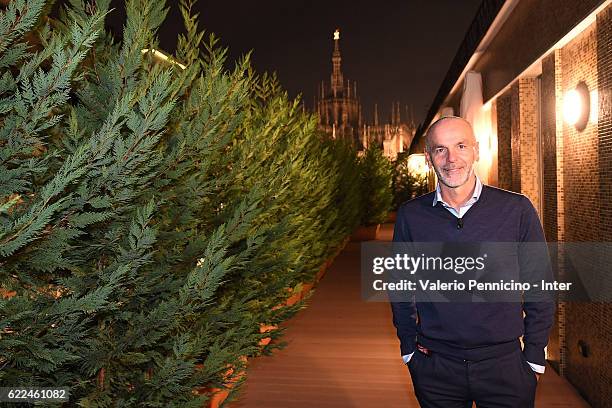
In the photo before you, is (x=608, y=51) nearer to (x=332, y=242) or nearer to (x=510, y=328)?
(x=510, y=328)

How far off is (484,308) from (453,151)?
2.51ft

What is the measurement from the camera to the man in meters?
3.29

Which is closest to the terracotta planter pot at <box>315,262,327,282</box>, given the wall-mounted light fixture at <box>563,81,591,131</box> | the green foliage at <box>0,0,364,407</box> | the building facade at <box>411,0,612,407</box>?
the building facade at <box>411,0,612,407</box>

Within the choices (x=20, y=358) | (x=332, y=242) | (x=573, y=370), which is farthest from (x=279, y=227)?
(x=332, y=242)

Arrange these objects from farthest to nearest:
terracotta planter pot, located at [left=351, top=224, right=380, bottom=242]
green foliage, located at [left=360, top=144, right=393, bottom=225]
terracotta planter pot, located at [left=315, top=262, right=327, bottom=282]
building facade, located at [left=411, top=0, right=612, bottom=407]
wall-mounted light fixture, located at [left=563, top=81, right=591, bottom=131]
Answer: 1. green foliage, located at [left=360, top=144, right=393, bottom=225]
2. terracotta planter pot, located at [left=351, top=224, right=380, bottom=242]
3. terracotta planter pot, located at [left=315, top=262, right=327, bottom=282]
4. wall-mounted light fixture, located at [left=563, top=81, right=591, bottom=131]
5. building facade, located at [left=411, top=0, right=612, bottom=407]

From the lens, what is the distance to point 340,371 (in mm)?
7410

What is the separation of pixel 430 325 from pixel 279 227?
1.80 m

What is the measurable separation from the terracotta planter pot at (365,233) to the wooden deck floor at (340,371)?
13.0 meters

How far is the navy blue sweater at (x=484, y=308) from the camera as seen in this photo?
331cm

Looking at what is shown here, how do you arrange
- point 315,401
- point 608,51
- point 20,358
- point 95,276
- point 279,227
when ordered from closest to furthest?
point 20,358, point 95,276, point 279,227, point 608,51, point 315,401

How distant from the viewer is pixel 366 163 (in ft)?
85.3

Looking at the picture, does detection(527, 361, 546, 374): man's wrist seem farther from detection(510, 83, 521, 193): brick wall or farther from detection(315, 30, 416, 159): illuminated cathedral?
detection(315, 30, 416, 159): illuminated cathedral

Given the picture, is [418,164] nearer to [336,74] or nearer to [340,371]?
[340,371]

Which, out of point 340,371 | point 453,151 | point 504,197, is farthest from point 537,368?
point 340,371
